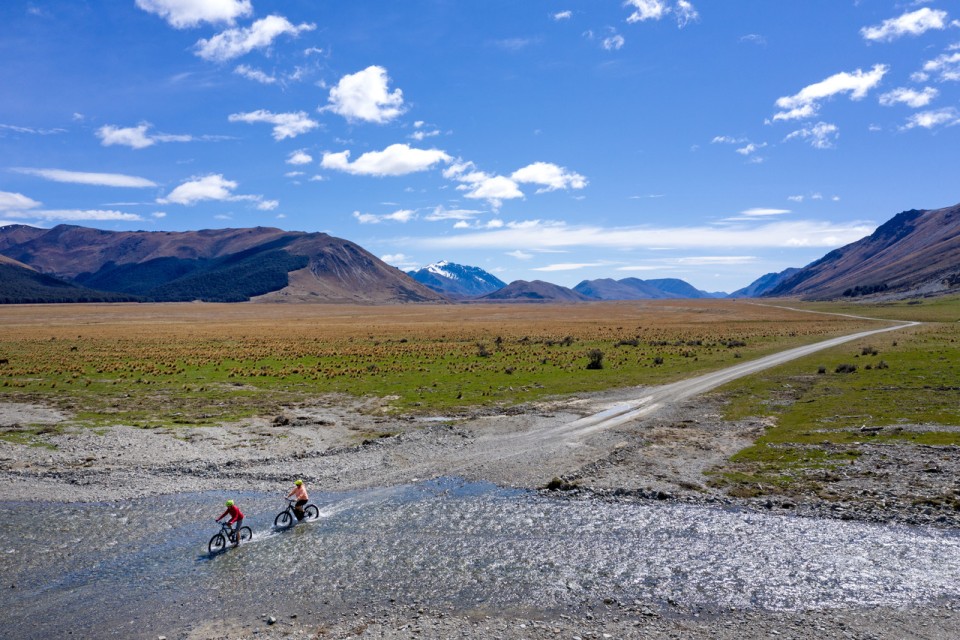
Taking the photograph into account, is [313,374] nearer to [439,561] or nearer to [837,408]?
[439,561]

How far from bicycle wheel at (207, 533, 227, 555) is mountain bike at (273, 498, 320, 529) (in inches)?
80.8

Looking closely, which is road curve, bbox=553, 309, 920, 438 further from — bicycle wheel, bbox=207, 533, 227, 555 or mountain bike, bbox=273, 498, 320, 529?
bicycle wheel, bbox=207, 533, 227, 555

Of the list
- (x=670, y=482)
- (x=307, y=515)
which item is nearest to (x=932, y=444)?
(x=670, y=482)

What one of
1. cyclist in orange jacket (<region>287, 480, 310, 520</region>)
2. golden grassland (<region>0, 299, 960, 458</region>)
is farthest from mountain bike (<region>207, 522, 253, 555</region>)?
golden grassland (<region>0, 299, 960, 458</region>)

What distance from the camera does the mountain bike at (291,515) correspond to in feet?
66.6

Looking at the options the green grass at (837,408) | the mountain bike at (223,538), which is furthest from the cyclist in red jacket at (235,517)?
the green grass at (837,408)

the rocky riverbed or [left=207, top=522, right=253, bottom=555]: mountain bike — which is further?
[left=207, top=522, right=253, bottom=555]: mountain bike

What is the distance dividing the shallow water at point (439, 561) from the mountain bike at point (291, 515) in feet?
1.28

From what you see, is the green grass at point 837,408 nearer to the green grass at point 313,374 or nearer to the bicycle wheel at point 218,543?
the green grass at point 313,374

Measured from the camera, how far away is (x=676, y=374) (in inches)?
2116

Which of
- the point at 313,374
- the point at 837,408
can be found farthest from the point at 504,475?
the point at 313,374

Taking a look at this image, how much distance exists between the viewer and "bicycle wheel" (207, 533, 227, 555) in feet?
59.5

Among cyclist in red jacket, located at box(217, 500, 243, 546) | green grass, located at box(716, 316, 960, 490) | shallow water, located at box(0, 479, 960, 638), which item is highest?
green grass, located at box(716, 316, 960, 490)

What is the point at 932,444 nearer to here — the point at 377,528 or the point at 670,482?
the point at 670,482
